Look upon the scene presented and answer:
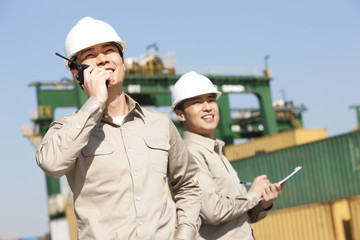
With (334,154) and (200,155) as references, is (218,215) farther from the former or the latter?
(334,154)

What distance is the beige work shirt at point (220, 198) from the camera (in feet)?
13.3

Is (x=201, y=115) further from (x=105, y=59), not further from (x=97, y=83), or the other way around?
(x=97, y=83)

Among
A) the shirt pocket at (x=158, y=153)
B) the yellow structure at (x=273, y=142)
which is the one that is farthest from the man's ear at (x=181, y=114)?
the yellow structure at (x=273, y=142)

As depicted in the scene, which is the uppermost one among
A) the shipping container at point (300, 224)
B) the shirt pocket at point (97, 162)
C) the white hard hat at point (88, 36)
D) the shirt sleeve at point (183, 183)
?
the white hard hat at point (88, 36)

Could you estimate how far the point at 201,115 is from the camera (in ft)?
15.2

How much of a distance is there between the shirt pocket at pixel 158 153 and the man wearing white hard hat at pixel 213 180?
1.19 m

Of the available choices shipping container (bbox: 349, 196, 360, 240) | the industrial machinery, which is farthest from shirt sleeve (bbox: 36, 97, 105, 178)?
the industrial machinery

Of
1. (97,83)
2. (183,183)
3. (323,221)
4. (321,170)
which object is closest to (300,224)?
(323,221)

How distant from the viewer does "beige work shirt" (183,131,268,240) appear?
13.3 ft

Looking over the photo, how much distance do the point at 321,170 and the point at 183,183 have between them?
20.5 meters

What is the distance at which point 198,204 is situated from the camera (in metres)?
3.07

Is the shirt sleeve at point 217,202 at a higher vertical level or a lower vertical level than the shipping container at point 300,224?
higher

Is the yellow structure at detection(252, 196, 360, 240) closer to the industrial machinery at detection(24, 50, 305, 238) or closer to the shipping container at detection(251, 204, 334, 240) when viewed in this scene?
the shipping container at detection(251, 204, 334, 240)

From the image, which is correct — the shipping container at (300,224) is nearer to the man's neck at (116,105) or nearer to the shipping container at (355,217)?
the shipping container at (355,217)
